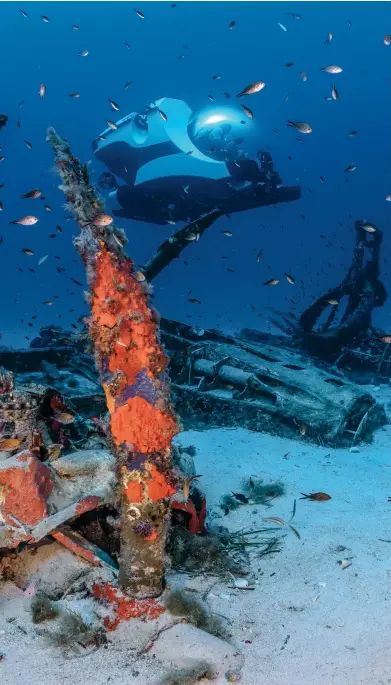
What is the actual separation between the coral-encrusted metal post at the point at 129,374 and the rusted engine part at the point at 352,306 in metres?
10.9

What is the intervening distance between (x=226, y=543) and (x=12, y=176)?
448 feet

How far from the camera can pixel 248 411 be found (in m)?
8.04

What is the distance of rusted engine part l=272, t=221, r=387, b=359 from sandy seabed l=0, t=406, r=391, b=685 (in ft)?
23.1

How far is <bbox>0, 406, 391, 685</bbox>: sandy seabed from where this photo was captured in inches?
109

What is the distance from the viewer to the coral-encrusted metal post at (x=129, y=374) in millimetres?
2904

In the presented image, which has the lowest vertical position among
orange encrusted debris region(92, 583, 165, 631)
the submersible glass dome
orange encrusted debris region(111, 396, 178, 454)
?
orange encrusted debris region(92, 583, 165, 631)

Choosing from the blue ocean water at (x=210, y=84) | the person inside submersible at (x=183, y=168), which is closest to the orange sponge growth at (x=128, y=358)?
the person inside submersible at (x=183, y=168)

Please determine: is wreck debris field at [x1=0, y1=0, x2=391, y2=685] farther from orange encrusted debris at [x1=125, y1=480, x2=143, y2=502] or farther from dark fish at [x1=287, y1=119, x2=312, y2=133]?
dark fish at [x1=287, y1=119, x2=312, y2=133]

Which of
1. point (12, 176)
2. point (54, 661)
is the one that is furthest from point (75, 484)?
point (12, 176)

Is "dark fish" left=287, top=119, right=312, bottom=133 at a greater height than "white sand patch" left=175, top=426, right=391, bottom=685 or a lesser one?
greater

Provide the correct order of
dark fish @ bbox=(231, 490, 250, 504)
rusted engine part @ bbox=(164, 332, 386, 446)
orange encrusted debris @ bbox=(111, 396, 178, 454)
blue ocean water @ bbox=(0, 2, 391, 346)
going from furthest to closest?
blue ocean water @ bbox=(0, 2, 391, 346) < rusted engine part @ bbox=(164, 332, 386, 446) < dark fish @ bbox=(231, 490, 250, 504) < orange encrusted debris @ bbox=(111, 396, 178, 454)

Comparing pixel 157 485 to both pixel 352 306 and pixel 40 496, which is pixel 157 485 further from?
pixel 352 306

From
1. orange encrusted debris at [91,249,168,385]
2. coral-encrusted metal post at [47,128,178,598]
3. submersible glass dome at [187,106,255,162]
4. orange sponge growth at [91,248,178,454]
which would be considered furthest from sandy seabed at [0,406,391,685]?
submersible glass dome at [187,106,255,162]

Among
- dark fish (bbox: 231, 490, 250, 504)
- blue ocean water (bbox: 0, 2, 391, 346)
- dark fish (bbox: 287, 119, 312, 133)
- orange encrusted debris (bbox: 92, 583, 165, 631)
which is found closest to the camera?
orange encrusted debris (bbox: 92, 583, 165, 631)
